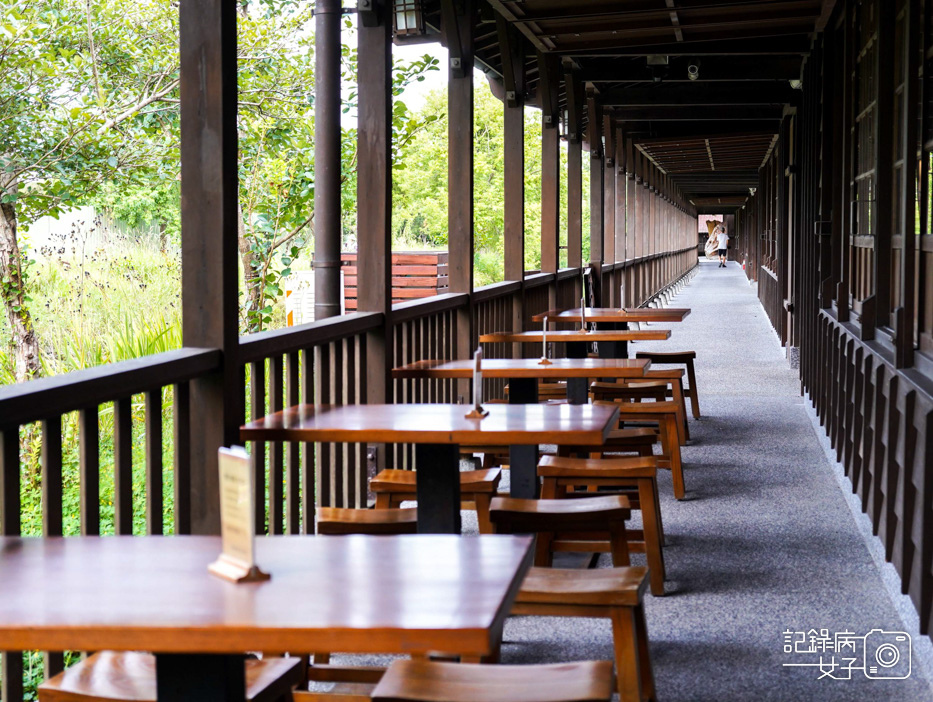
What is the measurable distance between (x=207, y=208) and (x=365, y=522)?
1017 mm

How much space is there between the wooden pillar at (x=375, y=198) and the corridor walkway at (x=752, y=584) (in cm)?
150

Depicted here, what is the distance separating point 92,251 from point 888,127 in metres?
7.41

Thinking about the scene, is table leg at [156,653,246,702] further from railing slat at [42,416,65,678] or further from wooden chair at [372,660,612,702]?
Answer: railing slat at [42,416,65,678]

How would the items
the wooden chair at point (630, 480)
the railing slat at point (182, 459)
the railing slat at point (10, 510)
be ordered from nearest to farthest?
the railing slat at point (10, 510) < the railing slat at point (182, 459) < the wooden chair at point (630, 480)

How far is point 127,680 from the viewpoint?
7.02 feet

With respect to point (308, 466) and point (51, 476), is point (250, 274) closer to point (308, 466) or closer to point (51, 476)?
point (308, 466)

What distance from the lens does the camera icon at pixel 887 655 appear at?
325cm

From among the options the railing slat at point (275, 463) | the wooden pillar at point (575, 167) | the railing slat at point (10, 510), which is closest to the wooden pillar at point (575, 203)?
the wooden pillar at point (575, 167)

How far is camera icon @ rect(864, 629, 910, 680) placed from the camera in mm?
3246

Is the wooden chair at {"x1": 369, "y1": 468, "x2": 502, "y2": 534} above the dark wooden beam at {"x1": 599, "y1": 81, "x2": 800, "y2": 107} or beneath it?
beneath

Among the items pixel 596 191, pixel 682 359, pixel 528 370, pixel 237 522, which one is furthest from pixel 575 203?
pixel 237 522

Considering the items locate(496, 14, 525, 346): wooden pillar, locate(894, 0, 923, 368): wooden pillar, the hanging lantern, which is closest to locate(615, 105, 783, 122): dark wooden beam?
locate(496, 14, 525, 346): wooden pillar

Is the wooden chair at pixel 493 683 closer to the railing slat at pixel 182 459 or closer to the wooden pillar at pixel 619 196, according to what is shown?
the railing slat at pixel 182 459

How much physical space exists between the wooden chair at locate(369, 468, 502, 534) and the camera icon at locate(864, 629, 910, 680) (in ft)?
4.18
